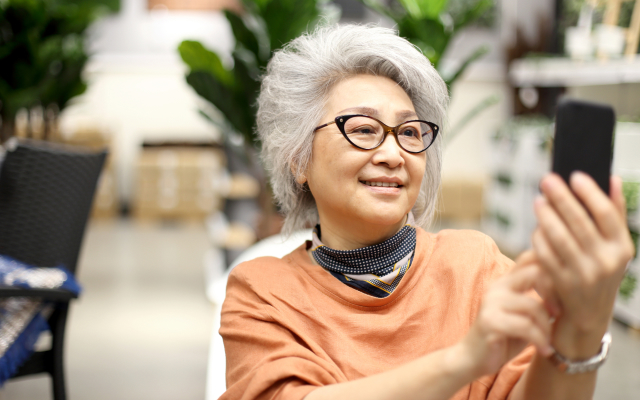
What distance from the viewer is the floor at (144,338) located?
8.97ft

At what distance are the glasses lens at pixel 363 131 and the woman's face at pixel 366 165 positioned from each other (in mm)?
13

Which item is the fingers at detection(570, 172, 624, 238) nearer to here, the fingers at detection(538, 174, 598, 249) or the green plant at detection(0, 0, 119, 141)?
the fingers at detection(538, 174, 598, 249)

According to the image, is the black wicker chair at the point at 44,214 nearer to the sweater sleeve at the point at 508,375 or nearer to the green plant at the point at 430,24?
the sweater sleeve at the point at 508,375

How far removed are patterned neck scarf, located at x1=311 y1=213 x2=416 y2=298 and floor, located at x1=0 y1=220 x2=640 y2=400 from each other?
192 centimetres

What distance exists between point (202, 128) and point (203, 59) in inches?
188

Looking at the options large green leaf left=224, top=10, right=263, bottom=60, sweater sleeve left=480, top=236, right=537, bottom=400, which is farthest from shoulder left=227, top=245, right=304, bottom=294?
large green leaf left=224, top=10, right=263, bottom=60

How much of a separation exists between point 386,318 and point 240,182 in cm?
451

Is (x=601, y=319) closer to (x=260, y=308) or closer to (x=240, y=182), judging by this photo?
(x=260, y=308)

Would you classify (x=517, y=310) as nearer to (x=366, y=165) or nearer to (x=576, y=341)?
(x=576, y=341)

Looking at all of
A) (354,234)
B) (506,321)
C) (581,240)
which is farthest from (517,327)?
(354,234)

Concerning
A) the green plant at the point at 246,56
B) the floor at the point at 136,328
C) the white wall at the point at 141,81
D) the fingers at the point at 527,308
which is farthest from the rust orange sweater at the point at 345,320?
the white wall at the point at 141,81

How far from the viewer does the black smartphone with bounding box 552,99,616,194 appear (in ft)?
2.08

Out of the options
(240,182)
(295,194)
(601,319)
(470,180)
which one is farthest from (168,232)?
(601,319)

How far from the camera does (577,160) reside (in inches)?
25.0
